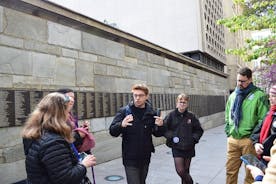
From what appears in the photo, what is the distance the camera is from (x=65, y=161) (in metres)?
2.08

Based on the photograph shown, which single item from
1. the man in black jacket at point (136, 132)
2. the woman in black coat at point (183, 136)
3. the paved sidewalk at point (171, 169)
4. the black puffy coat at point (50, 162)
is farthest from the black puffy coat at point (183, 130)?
the black puffy coat at point (50, 162)

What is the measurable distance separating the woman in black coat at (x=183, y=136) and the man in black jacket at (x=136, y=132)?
27.8 inches

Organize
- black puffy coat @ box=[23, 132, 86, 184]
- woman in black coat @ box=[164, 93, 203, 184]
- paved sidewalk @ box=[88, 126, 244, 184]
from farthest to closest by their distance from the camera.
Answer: paved sidewalk @ box=[88, 126, 244, 184], woman in black coat @ box=[164, 93, 203, 184], black puffy coat @ box=[23, 132, 86, 184]

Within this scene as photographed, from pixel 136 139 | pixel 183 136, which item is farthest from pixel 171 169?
pixel 136 139

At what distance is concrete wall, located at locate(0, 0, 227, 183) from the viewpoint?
475 cm

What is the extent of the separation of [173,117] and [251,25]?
6556mm

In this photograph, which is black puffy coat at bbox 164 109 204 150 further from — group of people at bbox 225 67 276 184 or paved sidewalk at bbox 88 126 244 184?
paved sidewalk at bbox 88 126 244 184

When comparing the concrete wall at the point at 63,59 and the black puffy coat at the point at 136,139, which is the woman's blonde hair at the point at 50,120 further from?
the concrete wall at the point at 63,59

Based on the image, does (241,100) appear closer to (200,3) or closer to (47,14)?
(47,14)

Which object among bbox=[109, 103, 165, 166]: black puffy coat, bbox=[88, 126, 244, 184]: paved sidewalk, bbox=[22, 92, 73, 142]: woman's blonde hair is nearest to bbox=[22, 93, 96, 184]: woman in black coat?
bbox=[22, 92, 73, 142]: woman's blonde hair

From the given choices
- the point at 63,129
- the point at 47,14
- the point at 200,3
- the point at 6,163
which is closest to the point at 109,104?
the point at 47,14

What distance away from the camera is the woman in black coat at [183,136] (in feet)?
13.8

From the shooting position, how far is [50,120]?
2.18 meters

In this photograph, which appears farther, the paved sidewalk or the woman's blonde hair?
the paved sidewalk
